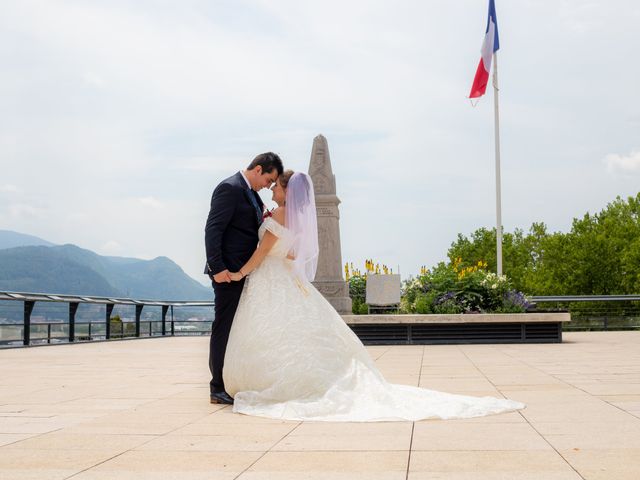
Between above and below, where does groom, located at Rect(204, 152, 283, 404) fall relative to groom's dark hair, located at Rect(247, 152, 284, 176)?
below

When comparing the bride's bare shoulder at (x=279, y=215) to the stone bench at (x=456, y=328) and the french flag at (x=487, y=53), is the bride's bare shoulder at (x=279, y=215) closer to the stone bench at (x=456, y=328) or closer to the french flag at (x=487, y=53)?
the stone bench at (x=456, y=328)

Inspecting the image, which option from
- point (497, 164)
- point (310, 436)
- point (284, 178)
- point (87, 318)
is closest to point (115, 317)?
point (87, 318)

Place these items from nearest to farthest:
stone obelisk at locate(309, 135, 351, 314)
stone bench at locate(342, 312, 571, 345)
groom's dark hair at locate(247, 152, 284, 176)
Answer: groom's dark hair at locate(247, 152, 284, 176) < stone bench at locate(342, 312, 571, 345) < stone obelisk at locate(309, 135, 351, 314)

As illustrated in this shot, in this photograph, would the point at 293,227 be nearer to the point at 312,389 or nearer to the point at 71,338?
the point at 312,389

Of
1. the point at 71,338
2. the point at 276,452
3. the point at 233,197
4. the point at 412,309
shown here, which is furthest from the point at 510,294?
the point at 276,452

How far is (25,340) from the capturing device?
1580 cm

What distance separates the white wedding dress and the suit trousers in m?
0.11

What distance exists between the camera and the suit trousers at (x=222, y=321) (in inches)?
258

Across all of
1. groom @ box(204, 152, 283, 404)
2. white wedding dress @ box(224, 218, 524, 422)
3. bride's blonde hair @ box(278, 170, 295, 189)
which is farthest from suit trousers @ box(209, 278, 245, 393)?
bride's blonde hair @ box(278, 170, 295, 189)

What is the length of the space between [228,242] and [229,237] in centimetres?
4

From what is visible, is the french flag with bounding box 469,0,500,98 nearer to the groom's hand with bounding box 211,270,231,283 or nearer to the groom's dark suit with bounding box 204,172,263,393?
the groom's dark suit with bounding box 204,172,263,393

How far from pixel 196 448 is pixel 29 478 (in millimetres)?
989

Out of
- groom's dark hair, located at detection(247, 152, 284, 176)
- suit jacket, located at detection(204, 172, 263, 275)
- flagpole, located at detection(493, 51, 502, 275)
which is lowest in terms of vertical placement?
suit jacket, located at detection(204, 172, 263, 275)

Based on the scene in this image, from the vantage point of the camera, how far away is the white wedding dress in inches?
221
